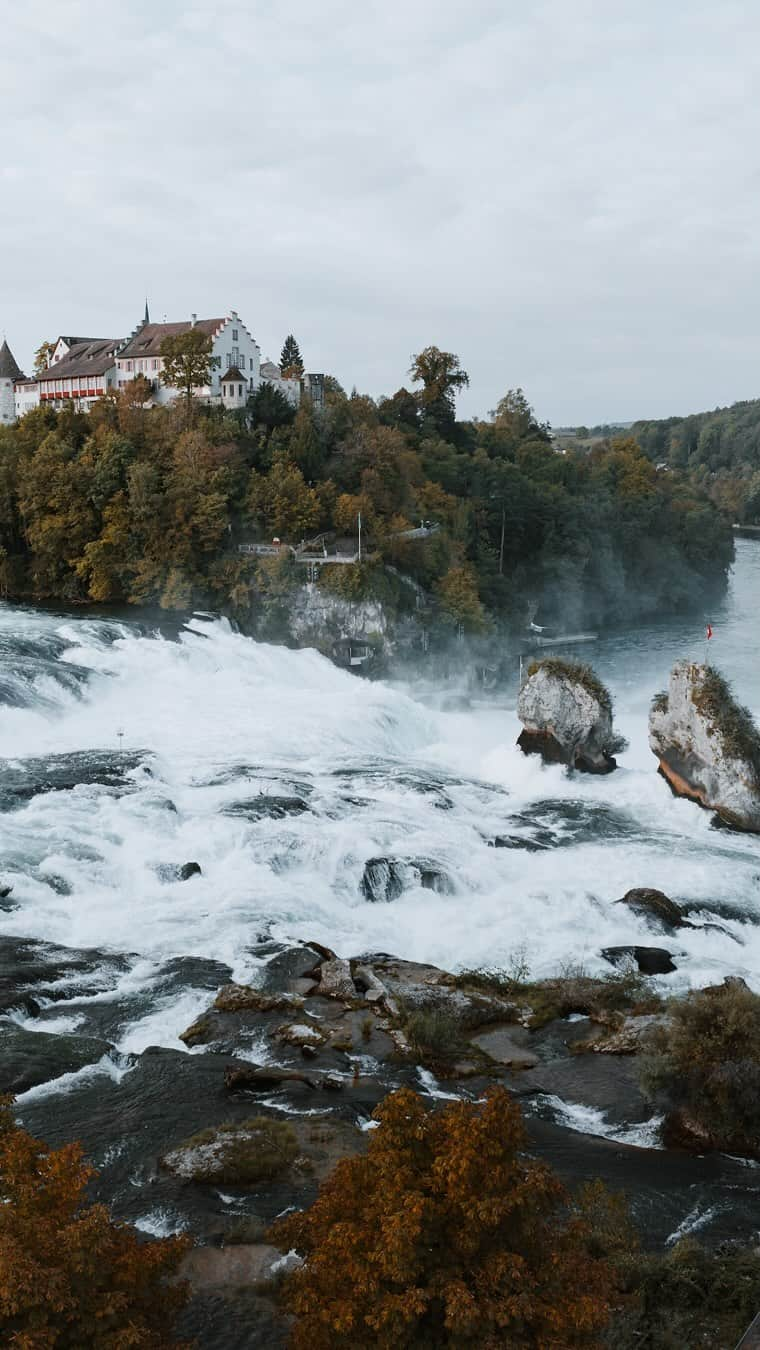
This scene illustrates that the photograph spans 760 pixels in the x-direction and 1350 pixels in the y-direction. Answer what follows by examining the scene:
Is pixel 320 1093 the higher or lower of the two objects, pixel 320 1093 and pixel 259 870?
the lower

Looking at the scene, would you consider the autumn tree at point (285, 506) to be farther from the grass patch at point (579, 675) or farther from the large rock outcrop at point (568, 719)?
the large rock outcrop at point (568, 719)

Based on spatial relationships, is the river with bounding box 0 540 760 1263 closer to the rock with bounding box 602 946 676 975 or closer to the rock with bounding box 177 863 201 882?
the rock with bounding box 177 863 201 882

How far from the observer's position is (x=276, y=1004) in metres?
18.0

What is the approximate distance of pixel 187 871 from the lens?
75.0 feet

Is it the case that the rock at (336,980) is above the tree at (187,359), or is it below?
below

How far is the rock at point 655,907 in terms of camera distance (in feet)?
72.7

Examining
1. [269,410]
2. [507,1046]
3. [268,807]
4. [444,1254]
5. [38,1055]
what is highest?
[269,410]

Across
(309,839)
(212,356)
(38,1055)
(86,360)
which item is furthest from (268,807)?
(86,360)

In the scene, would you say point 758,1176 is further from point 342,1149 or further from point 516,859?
point 516,859

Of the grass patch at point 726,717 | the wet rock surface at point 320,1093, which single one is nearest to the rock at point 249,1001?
the wet rock surface at point 320,1093

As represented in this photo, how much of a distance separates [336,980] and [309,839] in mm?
5832

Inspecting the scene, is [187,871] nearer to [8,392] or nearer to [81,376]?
[81,376]

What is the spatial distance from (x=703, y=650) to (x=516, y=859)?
4038 centimetres

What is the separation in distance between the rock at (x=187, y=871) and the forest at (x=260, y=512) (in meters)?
28.6
